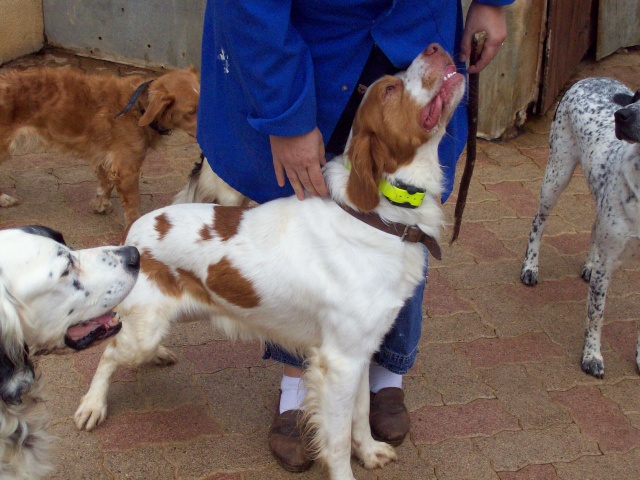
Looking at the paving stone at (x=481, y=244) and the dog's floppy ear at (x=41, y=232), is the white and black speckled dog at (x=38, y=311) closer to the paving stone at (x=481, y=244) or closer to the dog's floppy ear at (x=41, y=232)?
the dog's floppy ear at (x=41, y=232)

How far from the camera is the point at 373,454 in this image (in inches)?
114

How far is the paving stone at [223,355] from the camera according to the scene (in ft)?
11.4

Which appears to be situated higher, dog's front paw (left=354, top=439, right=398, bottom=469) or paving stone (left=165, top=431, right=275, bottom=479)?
dog's front paw (left=354, top=439, right=398, bottom=469)

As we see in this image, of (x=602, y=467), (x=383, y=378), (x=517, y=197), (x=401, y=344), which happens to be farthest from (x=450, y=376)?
(x=517, y=197)

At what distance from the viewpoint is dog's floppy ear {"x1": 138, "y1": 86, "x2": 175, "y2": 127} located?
14.2 ft

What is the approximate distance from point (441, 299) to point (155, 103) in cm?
198

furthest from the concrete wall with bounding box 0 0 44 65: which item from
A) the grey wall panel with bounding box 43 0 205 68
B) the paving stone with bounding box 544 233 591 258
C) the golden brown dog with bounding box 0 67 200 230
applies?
the paving stone with bounding box 544 233 591 258

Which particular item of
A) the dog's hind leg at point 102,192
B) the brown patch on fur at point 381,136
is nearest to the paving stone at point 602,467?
the brown patch on fur at point 381,136

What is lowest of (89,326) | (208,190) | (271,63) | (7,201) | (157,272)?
(7,201)

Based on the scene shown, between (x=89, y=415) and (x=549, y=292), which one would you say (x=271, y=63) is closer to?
(x=89, y=415)

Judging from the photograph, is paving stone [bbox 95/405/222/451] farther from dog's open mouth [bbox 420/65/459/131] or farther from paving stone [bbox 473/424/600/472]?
dog's open mouth [bbox 420/65/459/131]

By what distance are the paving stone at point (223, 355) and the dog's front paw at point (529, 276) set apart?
1.58 m

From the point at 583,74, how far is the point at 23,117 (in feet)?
16.3

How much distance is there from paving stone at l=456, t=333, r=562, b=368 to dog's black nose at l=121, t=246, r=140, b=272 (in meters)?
1.82
